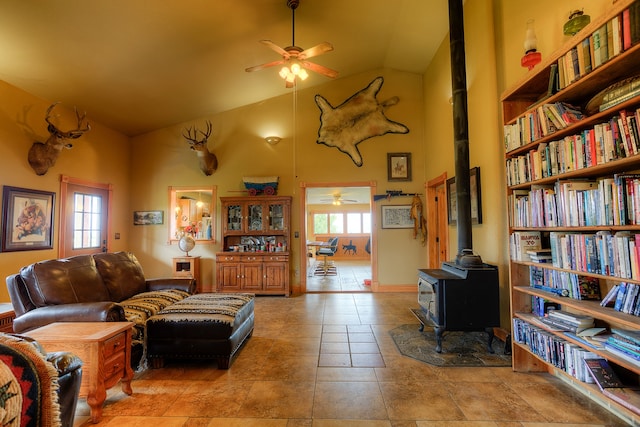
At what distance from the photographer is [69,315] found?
7.78 feet

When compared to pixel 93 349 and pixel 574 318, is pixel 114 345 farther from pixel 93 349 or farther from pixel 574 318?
pixel 574 318

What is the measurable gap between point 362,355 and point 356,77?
5184 mm

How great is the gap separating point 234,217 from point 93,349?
393cm

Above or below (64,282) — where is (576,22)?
above

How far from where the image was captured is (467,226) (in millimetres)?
3277

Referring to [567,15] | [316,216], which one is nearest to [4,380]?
[567,15]

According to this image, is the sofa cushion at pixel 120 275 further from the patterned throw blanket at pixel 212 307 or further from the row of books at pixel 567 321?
the row of books at pixel 567 321

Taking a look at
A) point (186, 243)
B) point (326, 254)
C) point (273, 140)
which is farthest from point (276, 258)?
point (326, 254)

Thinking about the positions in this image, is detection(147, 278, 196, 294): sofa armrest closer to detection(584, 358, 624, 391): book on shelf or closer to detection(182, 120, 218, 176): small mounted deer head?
detection(182, 120, 218, 176): small mounted deer head

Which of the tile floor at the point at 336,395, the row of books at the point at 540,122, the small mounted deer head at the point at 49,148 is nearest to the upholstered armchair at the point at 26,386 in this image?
the tile floor at the point at 336,395

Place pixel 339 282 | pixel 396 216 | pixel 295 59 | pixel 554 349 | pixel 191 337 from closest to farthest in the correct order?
pixel 554 349, pixel 191 337, pixel 295 59, pixel 396 216, pixel 339 282

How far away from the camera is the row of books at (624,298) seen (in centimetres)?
167

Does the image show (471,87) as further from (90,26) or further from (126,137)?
(126,137)

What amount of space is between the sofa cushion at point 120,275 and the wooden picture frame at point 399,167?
4.46 metres
